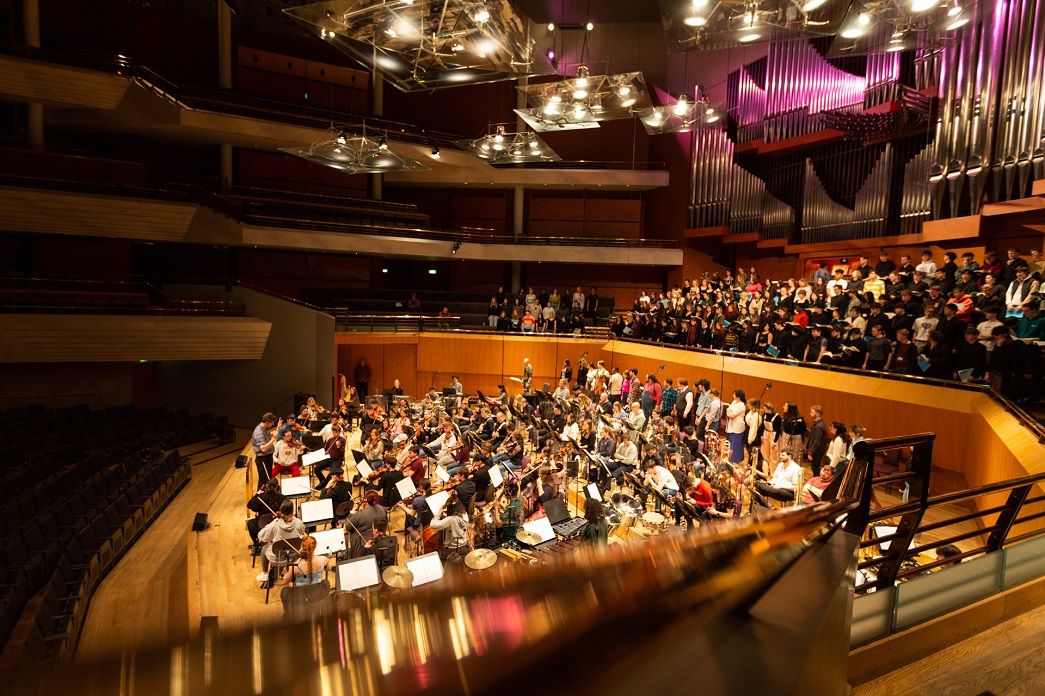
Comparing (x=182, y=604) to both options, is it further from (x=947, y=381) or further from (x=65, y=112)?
(x=65, y=112)

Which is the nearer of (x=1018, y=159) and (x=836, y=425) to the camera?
(x=836, y=425)

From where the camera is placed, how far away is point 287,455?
34.1 ft

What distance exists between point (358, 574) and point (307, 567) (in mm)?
1479

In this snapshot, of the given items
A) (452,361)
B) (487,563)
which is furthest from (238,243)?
(487,563)

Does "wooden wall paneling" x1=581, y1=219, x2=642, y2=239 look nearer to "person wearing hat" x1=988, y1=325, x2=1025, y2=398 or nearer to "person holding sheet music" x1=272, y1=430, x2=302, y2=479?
"person holding sheet music" x1=272, y1=430, x2=302, y2=479

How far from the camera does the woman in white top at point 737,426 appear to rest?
1085 centimetres

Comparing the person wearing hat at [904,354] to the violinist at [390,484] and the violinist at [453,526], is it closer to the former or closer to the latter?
the violinist at [453,526]

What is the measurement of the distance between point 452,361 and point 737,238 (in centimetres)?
1019

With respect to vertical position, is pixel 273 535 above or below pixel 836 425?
below

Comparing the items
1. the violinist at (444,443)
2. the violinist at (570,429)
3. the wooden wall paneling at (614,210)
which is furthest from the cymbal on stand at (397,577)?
the wooden wall paneling at (614,210)

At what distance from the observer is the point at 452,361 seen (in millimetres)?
20172

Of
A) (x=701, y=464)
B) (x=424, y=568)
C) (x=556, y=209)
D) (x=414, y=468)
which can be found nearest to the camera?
(x=424, y=568)

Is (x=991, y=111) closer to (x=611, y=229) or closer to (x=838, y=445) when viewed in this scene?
(x=838, y=445)

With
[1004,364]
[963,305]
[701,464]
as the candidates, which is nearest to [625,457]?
[701,464]
